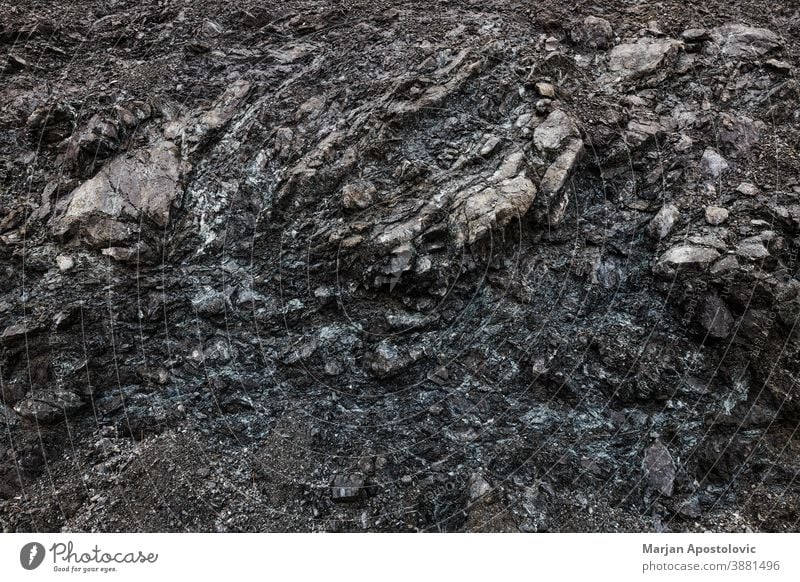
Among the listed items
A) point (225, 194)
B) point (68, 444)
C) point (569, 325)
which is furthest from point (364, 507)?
point (225, 194)

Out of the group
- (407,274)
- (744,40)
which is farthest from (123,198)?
(744,40)

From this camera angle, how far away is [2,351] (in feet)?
16.6

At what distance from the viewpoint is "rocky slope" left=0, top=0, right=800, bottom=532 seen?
15.3 feet

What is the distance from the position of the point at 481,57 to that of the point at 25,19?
6.35 metres

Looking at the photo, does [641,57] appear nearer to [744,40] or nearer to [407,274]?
[744,40]

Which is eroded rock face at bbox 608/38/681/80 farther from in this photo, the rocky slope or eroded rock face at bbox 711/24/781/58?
eroded rock face at bbox 711/24/781/58

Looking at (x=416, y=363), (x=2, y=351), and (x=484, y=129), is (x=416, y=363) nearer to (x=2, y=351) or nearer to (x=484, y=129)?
(x=484, y=129)
